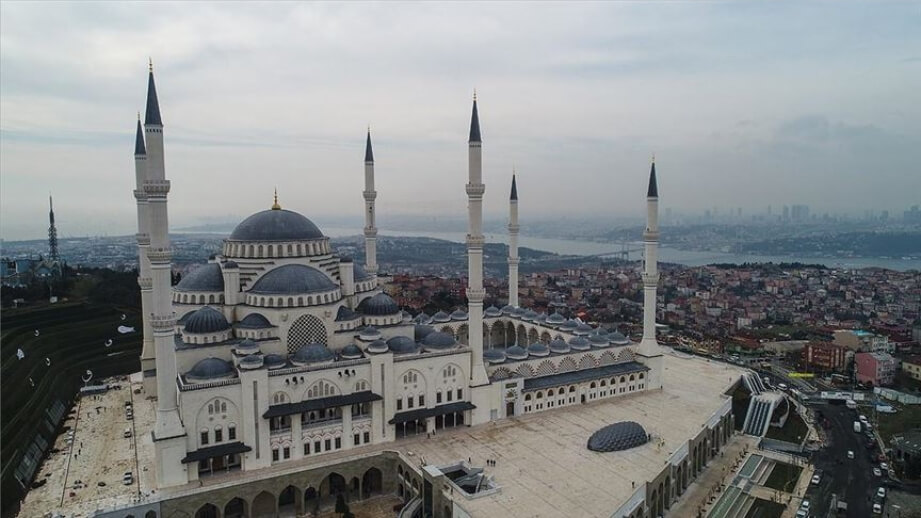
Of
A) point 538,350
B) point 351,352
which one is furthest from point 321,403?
point 538,350

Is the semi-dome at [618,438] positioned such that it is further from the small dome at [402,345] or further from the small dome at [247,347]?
the small dome at [247,347]

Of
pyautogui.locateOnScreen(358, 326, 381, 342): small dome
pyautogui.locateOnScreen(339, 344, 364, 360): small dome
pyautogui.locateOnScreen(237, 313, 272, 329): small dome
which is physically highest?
pyautogui.locateOnScreen(237, 313, 272, 329): small dome

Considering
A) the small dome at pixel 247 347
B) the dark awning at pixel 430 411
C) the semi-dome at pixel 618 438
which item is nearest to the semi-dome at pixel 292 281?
the small dome at pixel 247 347

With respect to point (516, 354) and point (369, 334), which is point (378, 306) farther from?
point (516, 354)

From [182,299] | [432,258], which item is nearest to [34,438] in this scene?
[182,299]

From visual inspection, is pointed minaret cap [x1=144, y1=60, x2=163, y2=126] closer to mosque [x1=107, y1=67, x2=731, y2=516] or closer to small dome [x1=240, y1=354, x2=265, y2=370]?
mosque [x1=107, y1=67, x2=731, y2=516]

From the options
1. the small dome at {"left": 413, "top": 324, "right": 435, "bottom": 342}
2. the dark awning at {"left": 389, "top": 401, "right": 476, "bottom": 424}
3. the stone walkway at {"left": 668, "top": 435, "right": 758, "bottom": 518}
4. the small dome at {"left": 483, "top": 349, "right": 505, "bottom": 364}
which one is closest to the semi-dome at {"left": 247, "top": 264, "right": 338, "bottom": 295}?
the small dome at {"left": 413, "top": 324, "right": 435, "bottom": 342}
